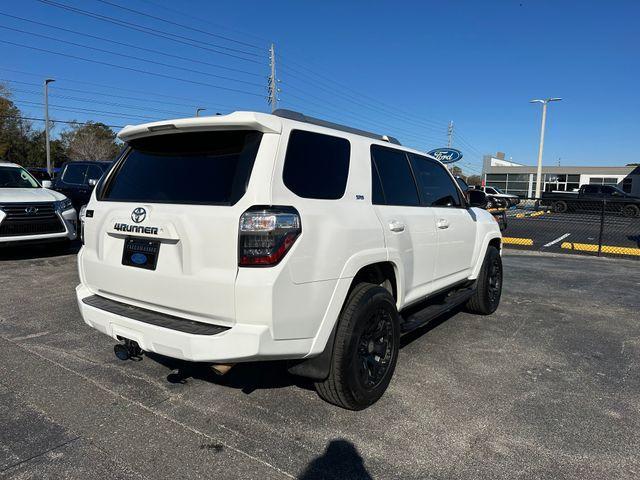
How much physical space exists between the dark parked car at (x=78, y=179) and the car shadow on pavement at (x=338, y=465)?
10497 mm

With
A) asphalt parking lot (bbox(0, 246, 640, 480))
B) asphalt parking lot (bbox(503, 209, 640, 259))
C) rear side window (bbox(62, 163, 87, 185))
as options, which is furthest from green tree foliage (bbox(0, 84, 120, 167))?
asphalt parking lot (bbox(0, 246, 640, 480))

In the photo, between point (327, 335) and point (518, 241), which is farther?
point (518, 241)

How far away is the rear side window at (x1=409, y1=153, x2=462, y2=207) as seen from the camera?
432 cm

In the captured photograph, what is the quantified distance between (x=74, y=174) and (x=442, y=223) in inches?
Answer: 422

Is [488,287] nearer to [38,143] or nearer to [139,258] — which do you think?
[139,258]

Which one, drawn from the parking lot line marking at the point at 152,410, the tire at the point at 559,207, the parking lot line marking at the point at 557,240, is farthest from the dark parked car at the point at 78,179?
the tire at the point at 559,207

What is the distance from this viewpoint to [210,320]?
8.75 ft

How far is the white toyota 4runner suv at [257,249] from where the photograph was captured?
2.54 m

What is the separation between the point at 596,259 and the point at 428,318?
8.82 m

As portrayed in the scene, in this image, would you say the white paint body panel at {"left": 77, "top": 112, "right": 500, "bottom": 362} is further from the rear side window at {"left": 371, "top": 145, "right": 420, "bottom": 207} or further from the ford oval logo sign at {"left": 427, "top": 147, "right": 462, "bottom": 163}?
the ford oval logo sign at {"left": 427, "top": 147, "right": 462, "bottom": 163}

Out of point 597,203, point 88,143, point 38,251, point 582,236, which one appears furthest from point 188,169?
point 88,143

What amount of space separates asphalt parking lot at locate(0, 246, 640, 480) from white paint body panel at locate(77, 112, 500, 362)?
0.58 m

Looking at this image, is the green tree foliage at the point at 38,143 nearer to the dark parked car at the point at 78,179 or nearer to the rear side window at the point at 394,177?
the dark parked car at the point at 78,179

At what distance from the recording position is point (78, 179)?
38.9 feet
